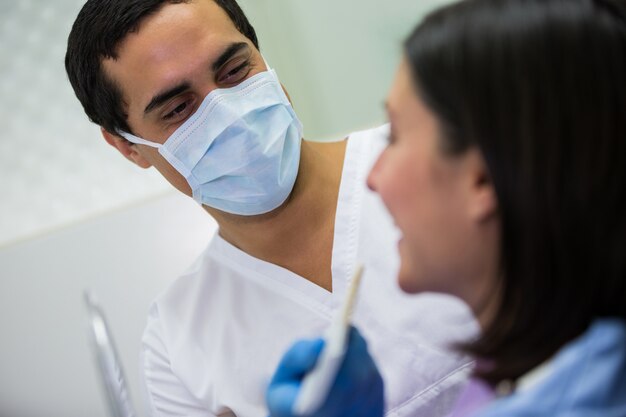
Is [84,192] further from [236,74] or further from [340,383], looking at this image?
[340,383]

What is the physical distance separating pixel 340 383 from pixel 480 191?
0.30 metres

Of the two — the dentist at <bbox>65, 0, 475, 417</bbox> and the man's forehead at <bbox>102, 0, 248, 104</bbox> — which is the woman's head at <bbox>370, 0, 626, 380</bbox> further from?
the man's forehead at <bbox>102, 0, 248, 104</bbox>

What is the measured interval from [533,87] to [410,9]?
154cm

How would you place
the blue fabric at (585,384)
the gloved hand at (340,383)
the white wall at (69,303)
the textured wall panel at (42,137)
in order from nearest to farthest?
1. the blue fabric at (585,384)
2. the gloved hand at (340,383)
3. the white wall at (69,303)
4. the textured wall panel at (42,137)

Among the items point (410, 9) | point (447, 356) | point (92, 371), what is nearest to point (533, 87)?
point (447, 356)

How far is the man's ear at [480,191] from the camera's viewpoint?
0.77 metres

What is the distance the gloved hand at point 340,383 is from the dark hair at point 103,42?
0.76 metres

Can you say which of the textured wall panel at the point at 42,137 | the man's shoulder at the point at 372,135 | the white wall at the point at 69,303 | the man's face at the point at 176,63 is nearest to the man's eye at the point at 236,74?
the man's face at the point at 176,63

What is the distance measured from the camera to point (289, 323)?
139 centimetres

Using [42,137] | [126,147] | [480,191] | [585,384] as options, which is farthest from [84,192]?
[585,384]

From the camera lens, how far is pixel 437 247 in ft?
2.79

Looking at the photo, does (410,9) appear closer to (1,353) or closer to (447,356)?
(447,356)

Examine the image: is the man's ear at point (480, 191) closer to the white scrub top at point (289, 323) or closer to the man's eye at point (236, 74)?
the white scrub top at point (289, 323)

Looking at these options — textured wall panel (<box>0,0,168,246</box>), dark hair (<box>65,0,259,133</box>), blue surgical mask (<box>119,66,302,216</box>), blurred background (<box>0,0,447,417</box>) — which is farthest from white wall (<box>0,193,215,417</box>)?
blue surgical mask (<box>119,66,302,216</box>)
